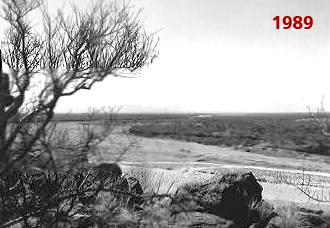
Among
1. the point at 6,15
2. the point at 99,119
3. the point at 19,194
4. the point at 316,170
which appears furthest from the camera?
the point at 316,170

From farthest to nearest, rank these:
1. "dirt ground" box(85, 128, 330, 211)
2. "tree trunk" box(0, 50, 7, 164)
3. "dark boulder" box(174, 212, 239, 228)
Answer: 1. "dirt ground" box(85, 128, 330, 211)
2. "dark boulder" box(174, 212, 239, 228)
3. "tree trunk" box(0, 50, 7, 164)

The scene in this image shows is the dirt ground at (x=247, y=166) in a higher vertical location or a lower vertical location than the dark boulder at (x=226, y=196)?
lower

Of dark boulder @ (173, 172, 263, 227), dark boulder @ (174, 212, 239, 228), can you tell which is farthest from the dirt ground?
dark boulder @ (174, 212, 239, 228)

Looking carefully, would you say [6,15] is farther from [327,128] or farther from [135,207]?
[327,128]

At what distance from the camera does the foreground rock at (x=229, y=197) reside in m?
7.75

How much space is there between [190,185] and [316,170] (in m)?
15.1

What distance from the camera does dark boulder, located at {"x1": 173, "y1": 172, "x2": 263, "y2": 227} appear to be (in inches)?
307

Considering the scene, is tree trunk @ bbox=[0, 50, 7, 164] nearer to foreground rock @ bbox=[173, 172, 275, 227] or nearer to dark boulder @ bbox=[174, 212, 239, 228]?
dark boulder @ bbox=[174, 212, 239, 228]

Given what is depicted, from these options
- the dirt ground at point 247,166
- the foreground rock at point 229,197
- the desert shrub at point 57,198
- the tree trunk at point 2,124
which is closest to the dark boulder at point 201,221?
the foreground rock at point 229,197

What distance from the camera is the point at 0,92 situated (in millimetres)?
3656

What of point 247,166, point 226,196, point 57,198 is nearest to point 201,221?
point 226,196

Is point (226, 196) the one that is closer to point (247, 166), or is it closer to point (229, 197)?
point (229, 197)

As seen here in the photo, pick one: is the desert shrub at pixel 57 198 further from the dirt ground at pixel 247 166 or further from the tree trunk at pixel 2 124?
the dirt ground at pixel 247 166

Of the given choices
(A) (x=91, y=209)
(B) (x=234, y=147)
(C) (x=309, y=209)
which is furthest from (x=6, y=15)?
(B) (x=234, y=147)
